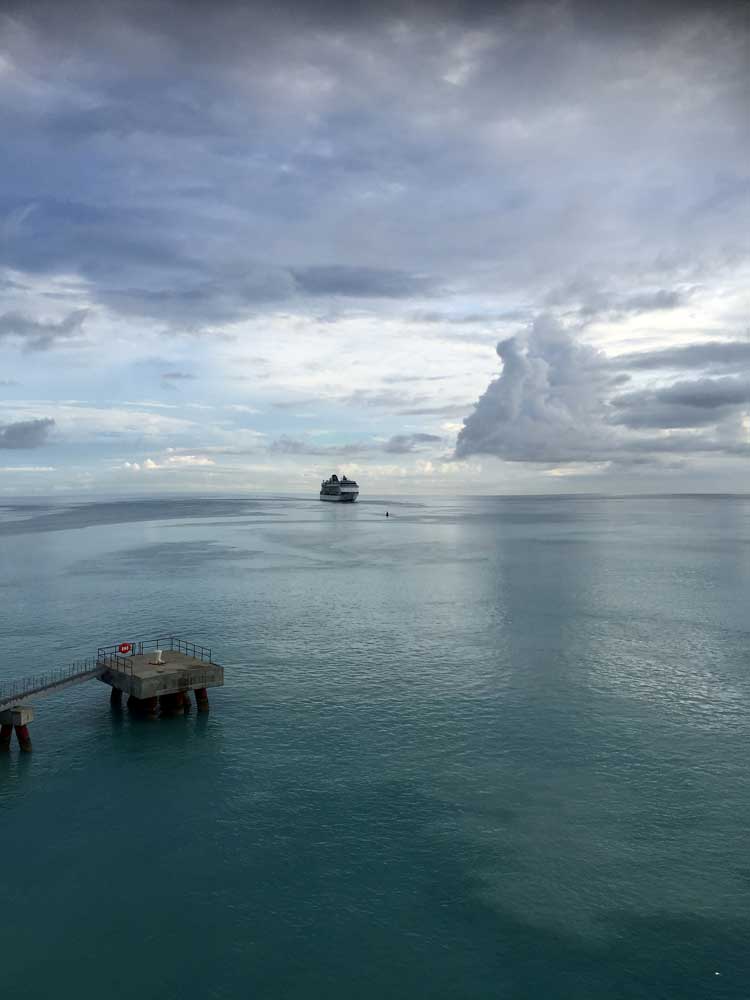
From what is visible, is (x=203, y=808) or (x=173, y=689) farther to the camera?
(x=173, y=689)

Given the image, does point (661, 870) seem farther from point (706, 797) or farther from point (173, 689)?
point (173, 689)

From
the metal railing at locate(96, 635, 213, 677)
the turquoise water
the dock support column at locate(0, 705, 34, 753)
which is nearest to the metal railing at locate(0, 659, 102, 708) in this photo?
the metal railing at locate(96, 635, 213, 677)

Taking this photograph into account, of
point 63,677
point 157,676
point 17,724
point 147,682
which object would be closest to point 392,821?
point 147,682

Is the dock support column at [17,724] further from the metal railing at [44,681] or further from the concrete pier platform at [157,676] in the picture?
the concrete pier platform at [157,676]

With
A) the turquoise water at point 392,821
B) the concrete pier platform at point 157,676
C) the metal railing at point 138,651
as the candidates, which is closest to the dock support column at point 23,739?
the turquoise water at point 392,821

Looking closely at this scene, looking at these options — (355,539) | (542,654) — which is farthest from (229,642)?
(355,539)

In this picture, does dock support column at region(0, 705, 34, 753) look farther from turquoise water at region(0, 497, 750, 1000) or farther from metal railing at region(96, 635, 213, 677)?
metal railing at region(96, 635, 213, 677)
